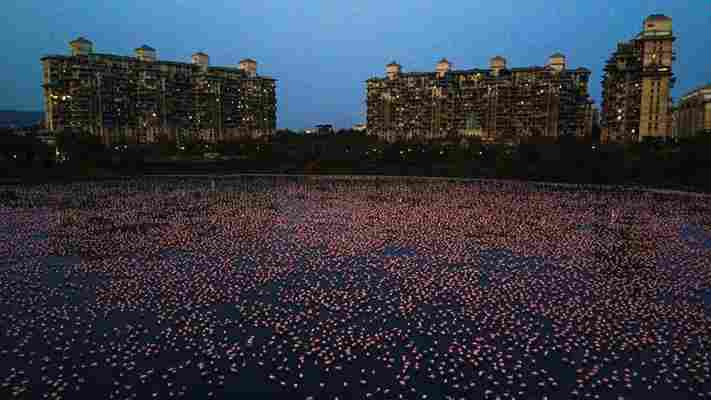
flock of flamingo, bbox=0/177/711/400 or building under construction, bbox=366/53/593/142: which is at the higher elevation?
building under construction, bbox=366/53/593/142

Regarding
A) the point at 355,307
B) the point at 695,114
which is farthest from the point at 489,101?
the point at 355,307

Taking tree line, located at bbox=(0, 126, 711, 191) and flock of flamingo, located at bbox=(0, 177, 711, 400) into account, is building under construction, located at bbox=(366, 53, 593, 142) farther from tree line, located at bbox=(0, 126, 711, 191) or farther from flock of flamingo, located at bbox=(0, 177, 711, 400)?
flock of flamingo, located at bbox=(0, 177, 711, 400)

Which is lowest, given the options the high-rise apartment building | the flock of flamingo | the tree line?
the flock of flamingo

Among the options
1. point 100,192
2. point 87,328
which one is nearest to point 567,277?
point 87,328

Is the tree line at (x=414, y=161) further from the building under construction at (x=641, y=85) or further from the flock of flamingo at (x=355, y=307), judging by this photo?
the building under construction at (x=641, y=85)

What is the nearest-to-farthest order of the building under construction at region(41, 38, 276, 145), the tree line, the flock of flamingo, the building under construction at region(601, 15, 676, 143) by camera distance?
1. the flock of flamingo
2. the tree line
3. the building under construction at region(601, 15, 676, 143)
4. the building under construction at region(41, 38, 276, 145)

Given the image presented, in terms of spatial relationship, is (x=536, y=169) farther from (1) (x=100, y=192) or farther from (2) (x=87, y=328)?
(2) (x=87, y=328)

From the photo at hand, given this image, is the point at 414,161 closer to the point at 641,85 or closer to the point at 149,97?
the point at 641,85

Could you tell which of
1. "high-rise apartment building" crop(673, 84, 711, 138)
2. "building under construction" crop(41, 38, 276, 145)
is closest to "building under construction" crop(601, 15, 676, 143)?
"high-rise apartment building" crop(673, 84, 711, 138)
